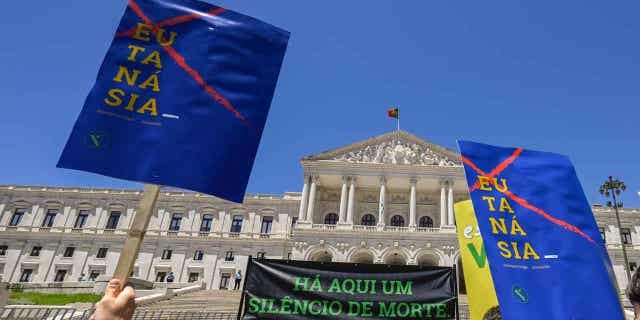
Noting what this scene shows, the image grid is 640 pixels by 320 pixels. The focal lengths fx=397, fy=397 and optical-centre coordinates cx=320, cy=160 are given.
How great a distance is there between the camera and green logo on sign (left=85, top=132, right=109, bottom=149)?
3547mm

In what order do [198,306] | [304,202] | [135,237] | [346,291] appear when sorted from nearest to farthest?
[135,237], [346,291], [198,306], [304,202]

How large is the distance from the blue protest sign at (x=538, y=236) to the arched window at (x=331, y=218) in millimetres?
33707

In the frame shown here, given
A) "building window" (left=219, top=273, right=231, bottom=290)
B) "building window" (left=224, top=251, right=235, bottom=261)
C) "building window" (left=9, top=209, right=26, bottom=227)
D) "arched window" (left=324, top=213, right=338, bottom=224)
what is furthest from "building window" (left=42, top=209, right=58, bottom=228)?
"arched window" (left=324, top=213, right=338, bottom=224)

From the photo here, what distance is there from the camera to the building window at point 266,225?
40.4 m

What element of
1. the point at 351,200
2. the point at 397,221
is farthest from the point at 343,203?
the point at 397,221

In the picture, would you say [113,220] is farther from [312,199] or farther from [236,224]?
[312,199]

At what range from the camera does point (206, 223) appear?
134 feet

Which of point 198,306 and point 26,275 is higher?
point 198,306

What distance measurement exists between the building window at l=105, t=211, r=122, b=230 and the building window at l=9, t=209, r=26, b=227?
9.00 metres

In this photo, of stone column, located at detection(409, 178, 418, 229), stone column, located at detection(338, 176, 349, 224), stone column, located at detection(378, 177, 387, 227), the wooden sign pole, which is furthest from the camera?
stone column, located at detection(338, 176, 349, 224)

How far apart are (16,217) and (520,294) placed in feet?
162

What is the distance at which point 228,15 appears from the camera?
443cm

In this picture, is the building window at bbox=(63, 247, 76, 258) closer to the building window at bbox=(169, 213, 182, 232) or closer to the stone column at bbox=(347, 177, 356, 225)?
the building window at bbox=(169, 213, 182, 232)

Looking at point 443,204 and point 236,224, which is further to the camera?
point 236,224
